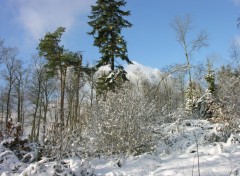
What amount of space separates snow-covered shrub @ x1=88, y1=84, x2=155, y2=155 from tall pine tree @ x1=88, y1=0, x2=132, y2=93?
29.0ft

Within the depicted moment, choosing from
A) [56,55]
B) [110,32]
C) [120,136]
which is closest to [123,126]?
[120,136]

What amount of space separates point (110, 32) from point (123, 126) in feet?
38.2

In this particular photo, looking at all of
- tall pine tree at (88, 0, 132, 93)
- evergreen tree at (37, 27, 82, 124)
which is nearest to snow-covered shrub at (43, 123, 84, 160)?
tall pine tree at (88, 0, 132, 93)

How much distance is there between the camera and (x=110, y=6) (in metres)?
20.4

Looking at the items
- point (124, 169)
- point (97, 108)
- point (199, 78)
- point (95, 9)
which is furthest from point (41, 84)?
point (124, 169)

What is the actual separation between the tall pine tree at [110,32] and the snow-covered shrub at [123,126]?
8849mm

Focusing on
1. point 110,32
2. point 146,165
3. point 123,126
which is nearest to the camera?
point 146,165

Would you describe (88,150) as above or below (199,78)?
below

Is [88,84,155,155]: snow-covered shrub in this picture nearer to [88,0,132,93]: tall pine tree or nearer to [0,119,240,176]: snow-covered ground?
[0,119,240,176]: snow-covered ground

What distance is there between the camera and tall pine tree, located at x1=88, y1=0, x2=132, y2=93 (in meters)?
19.9

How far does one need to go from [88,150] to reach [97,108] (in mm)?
2068

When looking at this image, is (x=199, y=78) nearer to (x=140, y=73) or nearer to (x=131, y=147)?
(x=140, y=73)

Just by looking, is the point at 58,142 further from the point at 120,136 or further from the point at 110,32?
the point at 110,32

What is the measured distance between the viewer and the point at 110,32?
66.5 feet
